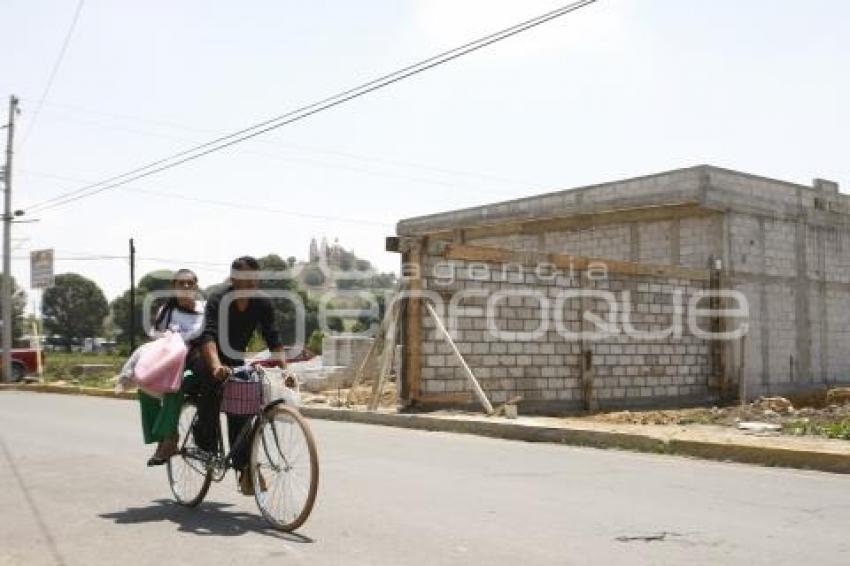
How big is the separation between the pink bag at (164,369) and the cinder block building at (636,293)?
8954mm

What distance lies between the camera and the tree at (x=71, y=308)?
103 meters

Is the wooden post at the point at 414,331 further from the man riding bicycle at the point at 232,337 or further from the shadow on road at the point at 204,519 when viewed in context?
the man riding bicycle at the point at 232,337

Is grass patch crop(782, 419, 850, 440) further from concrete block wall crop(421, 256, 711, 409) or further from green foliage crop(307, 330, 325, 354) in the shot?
green foliage crop(307, 330, 325, 354)

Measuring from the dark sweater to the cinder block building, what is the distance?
29.3ft

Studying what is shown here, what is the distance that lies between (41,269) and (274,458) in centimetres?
3175

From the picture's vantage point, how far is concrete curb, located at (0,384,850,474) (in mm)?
9258

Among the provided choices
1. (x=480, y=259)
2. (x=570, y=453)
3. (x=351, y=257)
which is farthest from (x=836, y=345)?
(x=351, y=257)

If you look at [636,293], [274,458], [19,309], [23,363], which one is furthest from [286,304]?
[274,458]

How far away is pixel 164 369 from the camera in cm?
600

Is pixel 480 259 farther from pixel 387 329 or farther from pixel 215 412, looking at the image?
pixel 215 412

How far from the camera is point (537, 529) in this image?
5594 mm

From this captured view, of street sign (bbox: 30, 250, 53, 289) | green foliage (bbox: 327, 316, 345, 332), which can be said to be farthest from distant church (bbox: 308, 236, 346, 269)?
street sign (bbox: 30, 250, 53, 289)

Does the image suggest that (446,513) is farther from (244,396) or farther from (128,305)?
(128,305)

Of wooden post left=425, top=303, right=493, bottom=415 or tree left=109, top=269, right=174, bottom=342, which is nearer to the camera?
wooden post left=425, top=303, right=493, bottom=415
